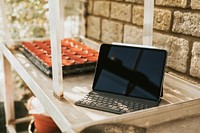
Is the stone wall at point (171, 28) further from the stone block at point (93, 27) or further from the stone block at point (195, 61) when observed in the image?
the stone block at point (93, 27)

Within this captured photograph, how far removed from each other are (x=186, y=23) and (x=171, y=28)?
85 mm

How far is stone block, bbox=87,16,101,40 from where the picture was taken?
1673 mm

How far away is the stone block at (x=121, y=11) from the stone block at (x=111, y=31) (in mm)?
38

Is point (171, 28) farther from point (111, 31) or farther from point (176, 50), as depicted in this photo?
point (111, 31)

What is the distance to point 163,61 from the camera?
2.78 ft

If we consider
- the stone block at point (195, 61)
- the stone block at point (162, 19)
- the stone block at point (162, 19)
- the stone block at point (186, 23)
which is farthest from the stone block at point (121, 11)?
the stone block at point (195, 61)

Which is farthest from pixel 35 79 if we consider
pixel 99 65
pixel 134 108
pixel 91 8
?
pixel 91 8

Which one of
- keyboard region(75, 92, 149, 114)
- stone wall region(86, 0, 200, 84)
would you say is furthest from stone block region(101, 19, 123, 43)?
keyboard region(75, 92, 149, 114)

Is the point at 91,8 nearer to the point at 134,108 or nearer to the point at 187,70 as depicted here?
the point at 187,70

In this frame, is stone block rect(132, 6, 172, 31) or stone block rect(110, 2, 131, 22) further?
stone block rect(110, 2, 131, 22)

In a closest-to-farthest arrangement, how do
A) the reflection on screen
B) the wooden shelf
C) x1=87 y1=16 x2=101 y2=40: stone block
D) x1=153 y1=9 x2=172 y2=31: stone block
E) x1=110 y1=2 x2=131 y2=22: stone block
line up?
1. the wooden shelf
2. the reflection on screen
3. x1=153 y1=9 x2=172 y2=31: stone block
4. x1=110 y1=2 x2=131 y2=22: stone block
5. x1=87 y1=16 x2=101 y2=40: stone block

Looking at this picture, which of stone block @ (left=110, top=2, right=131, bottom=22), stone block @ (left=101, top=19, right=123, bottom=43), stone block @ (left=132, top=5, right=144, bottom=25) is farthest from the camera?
stone block @ (left=101, top=19, right=123, bottom=43)

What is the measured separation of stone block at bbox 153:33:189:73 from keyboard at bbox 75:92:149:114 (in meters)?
0.31

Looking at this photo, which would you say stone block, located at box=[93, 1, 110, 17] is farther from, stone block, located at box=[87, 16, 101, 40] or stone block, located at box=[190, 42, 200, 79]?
stone block, located at box=[190, 42, 200, 79]
